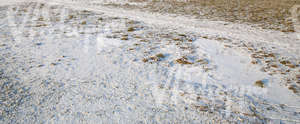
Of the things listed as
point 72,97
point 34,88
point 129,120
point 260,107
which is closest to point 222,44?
Answer: point 260,107

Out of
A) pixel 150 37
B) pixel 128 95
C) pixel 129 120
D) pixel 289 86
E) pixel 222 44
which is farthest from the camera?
pixel 150 37

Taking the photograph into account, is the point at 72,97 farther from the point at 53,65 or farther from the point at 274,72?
the point at 274,72

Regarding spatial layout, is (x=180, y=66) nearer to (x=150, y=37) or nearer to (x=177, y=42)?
(x=177, y=42)

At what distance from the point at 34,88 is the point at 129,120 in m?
2.54

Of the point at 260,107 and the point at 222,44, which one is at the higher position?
the point at 222,44

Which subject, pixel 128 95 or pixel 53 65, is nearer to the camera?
pixel 128 95

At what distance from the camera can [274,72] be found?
5301 millimetres

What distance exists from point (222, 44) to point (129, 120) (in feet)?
18.2

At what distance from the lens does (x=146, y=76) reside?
16.2ft

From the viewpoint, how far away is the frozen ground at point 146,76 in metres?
3.60

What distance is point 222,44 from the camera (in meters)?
7.38

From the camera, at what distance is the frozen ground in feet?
11.8

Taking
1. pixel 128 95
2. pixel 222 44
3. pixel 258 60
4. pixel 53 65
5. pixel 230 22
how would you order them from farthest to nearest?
pixel 230 22 < pixel 222 44 < pixel 258 60 < pixel 53 65 < pixel 128 95

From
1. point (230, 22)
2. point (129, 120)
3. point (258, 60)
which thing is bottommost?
point (129, 120)
